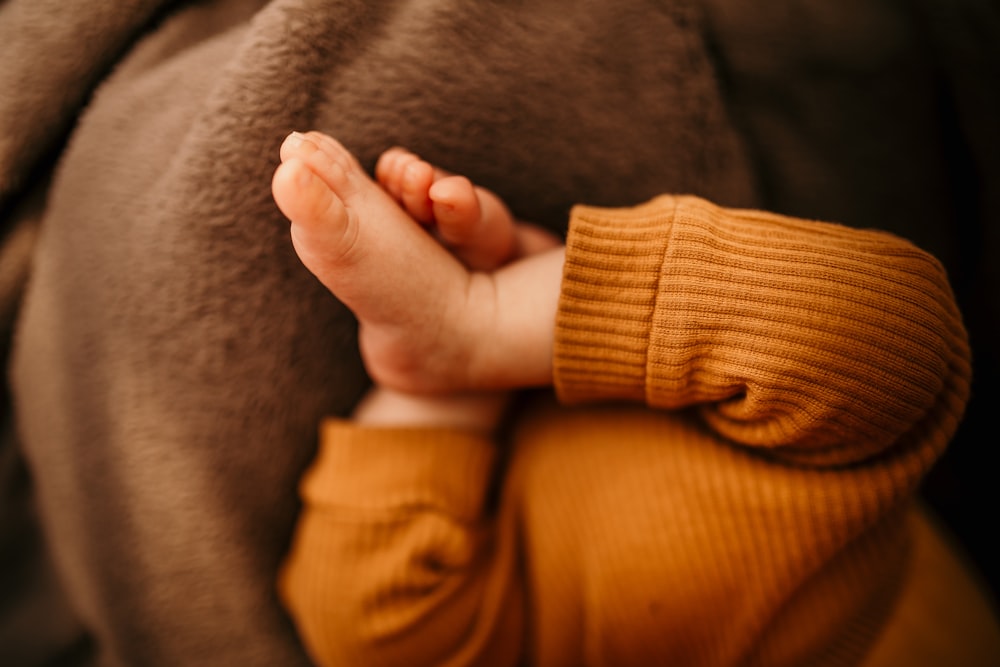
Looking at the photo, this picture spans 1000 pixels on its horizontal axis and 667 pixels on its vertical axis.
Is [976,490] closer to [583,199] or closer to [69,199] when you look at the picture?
[583,199]

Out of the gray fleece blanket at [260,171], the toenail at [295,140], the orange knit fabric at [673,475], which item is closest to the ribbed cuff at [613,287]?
the orange knit fabric at [673,475]

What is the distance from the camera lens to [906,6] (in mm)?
601

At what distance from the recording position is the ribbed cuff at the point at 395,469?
597mm

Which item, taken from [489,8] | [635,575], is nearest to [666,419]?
[635,575]

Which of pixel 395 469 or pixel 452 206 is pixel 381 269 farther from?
pixel 395 469

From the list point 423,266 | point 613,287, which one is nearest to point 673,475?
point 613,287

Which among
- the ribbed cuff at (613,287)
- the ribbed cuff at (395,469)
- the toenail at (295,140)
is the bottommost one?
the ribbed cuff at (395,469)

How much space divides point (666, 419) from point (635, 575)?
153 mm

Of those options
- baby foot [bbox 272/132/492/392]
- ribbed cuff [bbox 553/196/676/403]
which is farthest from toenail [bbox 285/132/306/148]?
ribbed cuff [bbox 553/196/676/403]

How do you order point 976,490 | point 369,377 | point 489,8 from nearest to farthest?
point 489,8 < point 369,377 < point 976,490

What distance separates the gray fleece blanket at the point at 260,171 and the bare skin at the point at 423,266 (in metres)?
0.05

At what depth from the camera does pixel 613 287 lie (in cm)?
51

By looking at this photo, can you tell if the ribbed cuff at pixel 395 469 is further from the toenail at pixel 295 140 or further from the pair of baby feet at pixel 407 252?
A: the toenail at pixel 295 140

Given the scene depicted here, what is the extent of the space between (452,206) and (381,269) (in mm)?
78
